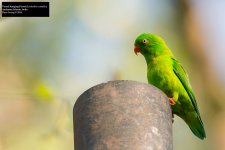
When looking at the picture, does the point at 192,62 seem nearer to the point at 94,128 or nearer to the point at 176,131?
the point at 176,131

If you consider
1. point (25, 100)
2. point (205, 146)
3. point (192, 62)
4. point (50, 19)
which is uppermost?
point (50, 19)

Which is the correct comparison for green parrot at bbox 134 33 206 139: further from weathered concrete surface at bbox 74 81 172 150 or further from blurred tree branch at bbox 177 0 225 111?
weathered concrete surface at bbox 74 81 172 150

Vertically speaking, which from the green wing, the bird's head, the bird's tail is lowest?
the bird's tail

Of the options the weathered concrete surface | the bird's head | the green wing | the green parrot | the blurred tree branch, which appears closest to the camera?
the weathered concrete surface

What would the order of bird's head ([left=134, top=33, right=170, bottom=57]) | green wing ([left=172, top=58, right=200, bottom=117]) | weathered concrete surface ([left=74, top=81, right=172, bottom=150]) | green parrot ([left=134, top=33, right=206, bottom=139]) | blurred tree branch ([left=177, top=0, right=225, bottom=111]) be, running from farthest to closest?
1. blurred tree branch ([left=177, top=0, right=225, bottom=111])
2. bird's head ([left=134, top=33, right=170, bottom=57])
3. green wing ([left=172, top=58, right=200, bottom=117])
4. green parrot ([left=134, top=33, right=206, bottom=139])
5. weathered concrete surface ([left=74, top=81, right=172, bottom=150])

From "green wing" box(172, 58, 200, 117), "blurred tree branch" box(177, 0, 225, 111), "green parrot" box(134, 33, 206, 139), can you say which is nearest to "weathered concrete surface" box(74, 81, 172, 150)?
"green parrot" box(134, 33, 206, 139)

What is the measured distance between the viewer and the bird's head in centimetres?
710

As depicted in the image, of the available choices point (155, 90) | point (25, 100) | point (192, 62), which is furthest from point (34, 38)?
point (155, 90)

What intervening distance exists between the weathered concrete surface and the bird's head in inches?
129

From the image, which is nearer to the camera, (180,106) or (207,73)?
(180,106)

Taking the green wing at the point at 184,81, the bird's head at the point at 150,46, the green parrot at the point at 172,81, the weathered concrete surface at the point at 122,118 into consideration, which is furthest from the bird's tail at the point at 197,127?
the weathered concrete surface at the point at 122,118

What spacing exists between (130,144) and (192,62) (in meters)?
5.36

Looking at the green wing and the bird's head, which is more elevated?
the bird's head

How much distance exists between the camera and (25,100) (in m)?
7.98
